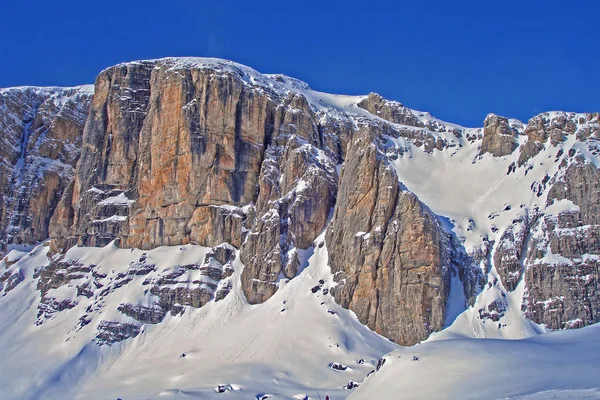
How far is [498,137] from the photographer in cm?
18650

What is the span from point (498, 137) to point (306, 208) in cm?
5940

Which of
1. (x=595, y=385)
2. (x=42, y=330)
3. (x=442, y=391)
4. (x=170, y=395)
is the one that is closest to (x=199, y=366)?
Answer: (x=170, y=395)

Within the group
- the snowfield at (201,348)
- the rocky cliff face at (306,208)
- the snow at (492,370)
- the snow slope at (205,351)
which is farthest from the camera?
the rocky cliff face at (306,208)

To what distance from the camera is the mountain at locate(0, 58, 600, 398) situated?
451ft

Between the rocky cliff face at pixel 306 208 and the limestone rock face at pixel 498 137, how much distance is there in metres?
0.41

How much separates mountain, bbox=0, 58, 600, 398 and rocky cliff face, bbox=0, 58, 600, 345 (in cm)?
44

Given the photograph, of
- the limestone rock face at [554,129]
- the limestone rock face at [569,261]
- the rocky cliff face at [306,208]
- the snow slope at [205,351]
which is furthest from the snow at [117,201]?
the limestone rock face at [569,261]

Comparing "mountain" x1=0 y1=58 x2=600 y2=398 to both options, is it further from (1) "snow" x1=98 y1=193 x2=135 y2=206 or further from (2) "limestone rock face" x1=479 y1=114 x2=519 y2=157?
(2) "limestone rock face" x1=479 y1=114 x2=519 y2=157

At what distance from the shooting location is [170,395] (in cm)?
12206

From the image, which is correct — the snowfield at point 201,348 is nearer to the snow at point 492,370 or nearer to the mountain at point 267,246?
the mountain at point 267,246

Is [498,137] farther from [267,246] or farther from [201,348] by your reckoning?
[201,348]

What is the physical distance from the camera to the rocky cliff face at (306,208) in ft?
462

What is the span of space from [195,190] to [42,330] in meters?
47.8

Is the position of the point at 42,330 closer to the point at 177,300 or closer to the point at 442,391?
the point at 177,300
